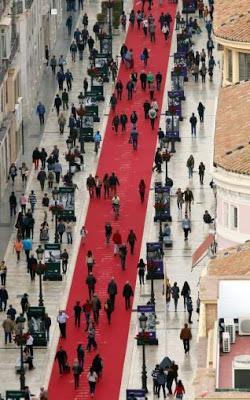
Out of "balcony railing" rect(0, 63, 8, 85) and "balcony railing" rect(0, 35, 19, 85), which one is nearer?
"balcony railing" rect(0, 63, 8, 85)

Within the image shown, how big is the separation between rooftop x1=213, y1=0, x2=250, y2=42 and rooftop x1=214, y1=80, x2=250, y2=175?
719cm

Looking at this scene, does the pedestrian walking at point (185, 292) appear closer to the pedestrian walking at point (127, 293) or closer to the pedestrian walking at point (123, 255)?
the pedestrian walking at point (127, 293)

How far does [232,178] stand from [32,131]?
61.5 meters

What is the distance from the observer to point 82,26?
591 ft

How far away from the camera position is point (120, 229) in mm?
131125

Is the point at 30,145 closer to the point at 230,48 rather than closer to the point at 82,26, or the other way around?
the point at 82,26

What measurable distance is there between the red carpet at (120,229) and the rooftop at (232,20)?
16.1 meters

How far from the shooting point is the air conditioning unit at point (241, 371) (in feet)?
214

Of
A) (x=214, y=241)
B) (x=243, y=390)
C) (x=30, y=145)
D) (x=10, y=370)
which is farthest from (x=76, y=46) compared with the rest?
(x=243, y=390)

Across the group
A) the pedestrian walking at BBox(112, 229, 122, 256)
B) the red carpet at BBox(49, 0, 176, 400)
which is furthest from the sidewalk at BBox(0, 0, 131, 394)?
the pedestrian walking at BBox(112, 229, 122, 256)

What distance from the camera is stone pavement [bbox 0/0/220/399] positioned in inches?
4353

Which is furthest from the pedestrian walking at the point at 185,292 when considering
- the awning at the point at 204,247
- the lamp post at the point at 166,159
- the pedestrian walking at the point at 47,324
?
the lamp post at the point at 166,159

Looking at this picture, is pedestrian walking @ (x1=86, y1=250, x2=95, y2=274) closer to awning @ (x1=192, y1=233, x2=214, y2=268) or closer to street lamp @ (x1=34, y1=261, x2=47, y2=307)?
street lamp @ (x1=34, y1=261, x2=47, y2=307)

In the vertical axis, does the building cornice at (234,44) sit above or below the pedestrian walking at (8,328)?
above
